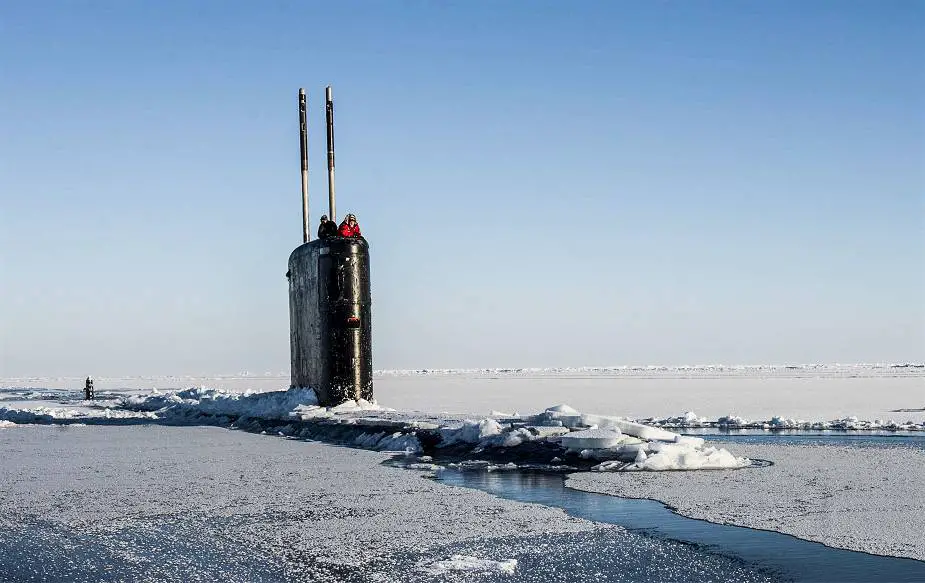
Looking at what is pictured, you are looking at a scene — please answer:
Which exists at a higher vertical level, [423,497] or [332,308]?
Answer: [332,308]

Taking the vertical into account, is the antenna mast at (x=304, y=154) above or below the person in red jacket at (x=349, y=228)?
above

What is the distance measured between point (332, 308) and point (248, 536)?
12.0 meters

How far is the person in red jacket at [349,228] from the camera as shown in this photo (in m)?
19.0

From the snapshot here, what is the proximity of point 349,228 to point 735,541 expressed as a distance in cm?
1356

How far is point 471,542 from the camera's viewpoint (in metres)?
6.33

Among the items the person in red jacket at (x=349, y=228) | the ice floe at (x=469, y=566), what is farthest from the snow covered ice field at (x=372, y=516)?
the person in red jacket at (x=349, y=228)

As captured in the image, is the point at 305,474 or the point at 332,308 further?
the point at 332,308

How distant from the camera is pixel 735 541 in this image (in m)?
6.35

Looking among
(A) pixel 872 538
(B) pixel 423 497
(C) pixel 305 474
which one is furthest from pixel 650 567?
(C) pixel 305 474

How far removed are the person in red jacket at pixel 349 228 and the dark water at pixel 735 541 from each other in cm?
1037

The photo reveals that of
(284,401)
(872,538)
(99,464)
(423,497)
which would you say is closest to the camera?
(872,538)

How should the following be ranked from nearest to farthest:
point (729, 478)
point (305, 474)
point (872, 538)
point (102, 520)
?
point (872, 538)
point (102, 520)
point (729, 478)
point (305, 474)

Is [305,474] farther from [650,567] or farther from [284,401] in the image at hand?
[284,401]

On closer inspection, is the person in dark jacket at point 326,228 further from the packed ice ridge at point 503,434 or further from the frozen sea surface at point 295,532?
the frozen sea surface at point 295,532
